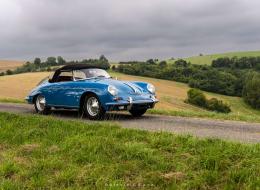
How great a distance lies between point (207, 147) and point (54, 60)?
309ft

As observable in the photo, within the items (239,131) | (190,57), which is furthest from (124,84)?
(190,57)

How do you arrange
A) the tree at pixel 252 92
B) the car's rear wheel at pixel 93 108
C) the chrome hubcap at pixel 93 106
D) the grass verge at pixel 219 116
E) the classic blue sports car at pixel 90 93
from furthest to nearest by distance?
the tree at pixel 252 92
the grass verge at pixel 219 116
the chrome hubcap at pixel 93 106
the car's rear wheel at pixel 93 108
the classic blue sports car at pixel 90 93

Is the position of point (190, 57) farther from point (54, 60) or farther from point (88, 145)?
point (88, 145)

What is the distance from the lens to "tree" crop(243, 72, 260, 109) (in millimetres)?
86688

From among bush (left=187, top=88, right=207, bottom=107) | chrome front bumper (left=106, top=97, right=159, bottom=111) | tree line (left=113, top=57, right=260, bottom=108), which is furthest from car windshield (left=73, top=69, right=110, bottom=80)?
tree line (left=113, top=57, right=260, bottom=108)

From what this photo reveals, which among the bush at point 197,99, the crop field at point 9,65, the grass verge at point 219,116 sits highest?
the grass verge at point 219,116

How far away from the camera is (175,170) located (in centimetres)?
593

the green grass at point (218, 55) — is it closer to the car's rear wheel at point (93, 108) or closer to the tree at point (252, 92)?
the tree at point (252, 92)

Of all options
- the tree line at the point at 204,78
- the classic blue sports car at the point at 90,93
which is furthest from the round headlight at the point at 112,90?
the tree line at the point at 204,78

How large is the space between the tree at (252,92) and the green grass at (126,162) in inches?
3217

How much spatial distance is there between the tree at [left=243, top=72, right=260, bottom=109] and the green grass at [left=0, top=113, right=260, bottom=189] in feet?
268

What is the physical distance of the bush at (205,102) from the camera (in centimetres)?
7050

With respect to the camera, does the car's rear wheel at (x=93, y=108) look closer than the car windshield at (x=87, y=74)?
Yes

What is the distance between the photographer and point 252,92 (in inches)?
3492
